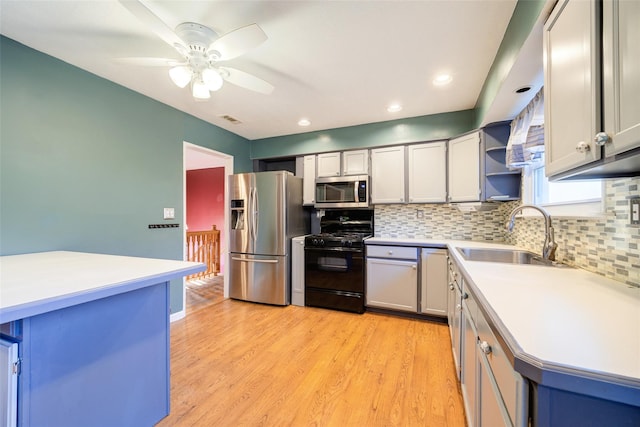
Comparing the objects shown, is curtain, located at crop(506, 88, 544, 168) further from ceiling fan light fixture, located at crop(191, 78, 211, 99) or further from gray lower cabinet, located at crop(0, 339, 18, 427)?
gray lower cabinet, located at crop(0, 339, 18, 427)

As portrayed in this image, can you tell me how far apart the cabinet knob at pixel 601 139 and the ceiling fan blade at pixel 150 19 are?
1.85 m

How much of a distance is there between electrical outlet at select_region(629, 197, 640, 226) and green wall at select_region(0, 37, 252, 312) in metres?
3.56

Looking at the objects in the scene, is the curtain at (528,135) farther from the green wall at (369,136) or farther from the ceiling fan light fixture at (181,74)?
the ceiling fan light fixture at (181,74)

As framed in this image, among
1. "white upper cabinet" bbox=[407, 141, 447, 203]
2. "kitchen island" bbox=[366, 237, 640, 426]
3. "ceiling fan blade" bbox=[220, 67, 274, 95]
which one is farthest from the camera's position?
"white upper cabinet" bbox=[407, 141, 447, 203]

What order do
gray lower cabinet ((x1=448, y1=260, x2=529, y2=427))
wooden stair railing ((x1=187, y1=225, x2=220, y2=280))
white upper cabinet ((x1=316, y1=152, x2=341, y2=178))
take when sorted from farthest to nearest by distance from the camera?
1. wooden stair railing ((x1=187, y1=225, x2=220, y2=280))
2. white upper cabinet ((x1=316, y1=152, x2=341, y2=178))
3. gray lower cabinet ((x1=448, y1=260, x2=529, y2=427))

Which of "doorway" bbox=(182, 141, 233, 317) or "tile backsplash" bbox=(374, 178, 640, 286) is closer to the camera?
"tile backsplash" bbox=(374, 178, 640, 286)

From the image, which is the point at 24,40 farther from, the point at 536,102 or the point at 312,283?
the point at 536,102

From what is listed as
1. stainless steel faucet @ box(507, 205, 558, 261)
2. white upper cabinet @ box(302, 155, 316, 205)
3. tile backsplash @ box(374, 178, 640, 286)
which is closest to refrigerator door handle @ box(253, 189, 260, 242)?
white upper cabinet @ box(302, 155, 316, 205)

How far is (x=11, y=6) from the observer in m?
1.51

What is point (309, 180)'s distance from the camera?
12.3ft

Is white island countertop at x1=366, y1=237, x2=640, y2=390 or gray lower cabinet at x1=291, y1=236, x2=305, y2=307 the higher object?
white island countertop at x1=366, y1=237, x2=640, y2=390

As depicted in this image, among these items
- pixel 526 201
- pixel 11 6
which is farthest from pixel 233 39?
pixel 526 201

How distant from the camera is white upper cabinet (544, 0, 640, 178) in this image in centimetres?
67

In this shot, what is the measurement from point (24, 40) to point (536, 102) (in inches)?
149
